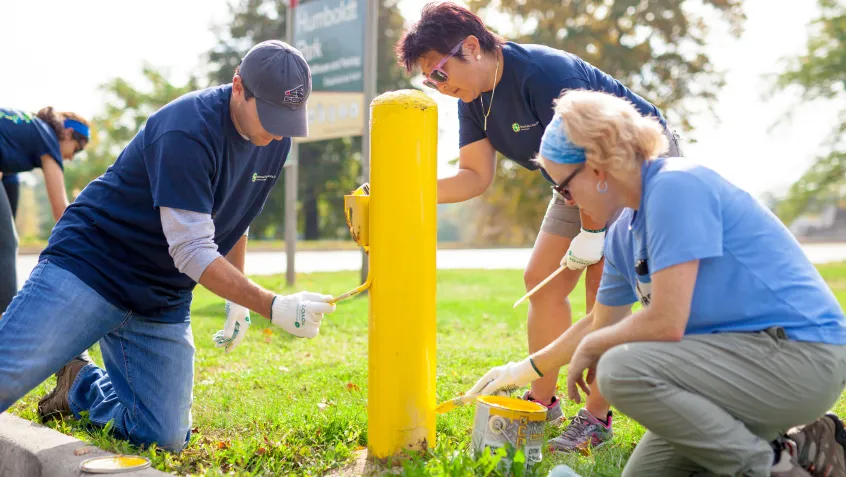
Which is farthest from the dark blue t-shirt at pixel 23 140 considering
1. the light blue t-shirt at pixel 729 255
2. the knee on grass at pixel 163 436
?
the light blue t-shirt at pixel 729 255

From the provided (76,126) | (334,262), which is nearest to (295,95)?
(76,126)

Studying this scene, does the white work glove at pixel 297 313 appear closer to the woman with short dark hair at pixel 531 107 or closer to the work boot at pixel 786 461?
the woman with short dark hair at pixel 531 107

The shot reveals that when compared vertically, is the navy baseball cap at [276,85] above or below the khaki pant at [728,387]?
above

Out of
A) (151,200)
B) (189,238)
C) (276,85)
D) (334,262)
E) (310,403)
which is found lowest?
(334,262)

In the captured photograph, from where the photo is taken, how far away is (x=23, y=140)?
15.4 ft

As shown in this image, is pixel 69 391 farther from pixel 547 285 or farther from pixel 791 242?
pixel 791 242

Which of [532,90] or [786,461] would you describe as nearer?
[786,461]

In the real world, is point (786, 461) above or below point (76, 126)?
below

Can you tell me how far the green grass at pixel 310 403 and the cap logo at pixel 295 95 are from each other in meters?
1.32

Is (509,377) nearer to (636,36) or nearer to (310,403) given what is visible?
(310,403)

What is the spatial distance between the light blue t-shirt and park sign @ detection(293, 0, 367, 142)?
7598 millimetres

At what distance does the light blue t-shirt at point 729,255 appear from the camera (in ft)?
6.60

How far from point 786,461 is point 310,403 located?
2.20 meters

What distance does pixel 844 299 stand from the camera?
1099cm
